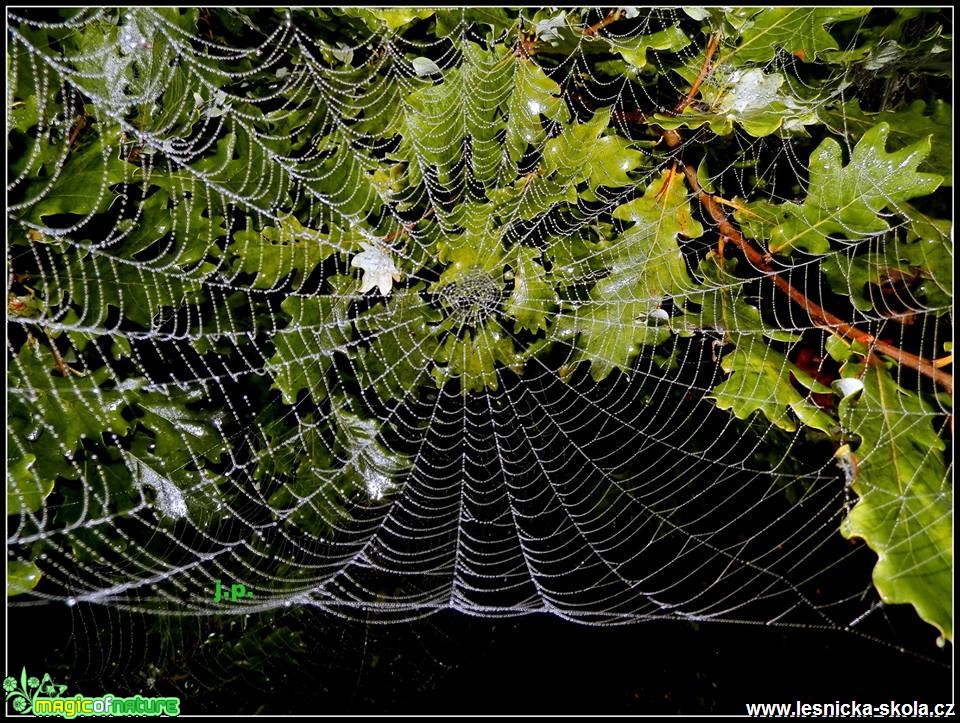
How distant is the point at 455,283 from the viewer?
2498 millimetres

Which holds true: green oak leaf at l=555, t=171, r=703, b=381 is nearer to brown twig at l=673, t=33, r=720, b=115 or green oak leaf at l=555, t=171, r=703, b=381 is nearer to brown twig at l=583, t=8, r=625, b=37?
brown twig at l=673, t=33, r=720, b=115

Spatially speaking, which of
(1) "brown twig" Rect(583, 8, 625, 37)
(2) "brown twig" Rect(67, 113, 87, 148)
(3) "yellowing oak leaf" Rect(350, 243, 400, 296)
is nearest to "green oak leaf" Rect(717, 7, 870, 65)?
(1) "brown twig" Rect(583, 8, 625, 37)

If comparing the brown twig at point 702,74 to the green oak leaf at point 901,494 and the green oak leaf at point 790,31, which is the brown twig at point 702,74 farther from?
the green oak leaf at point 901,494

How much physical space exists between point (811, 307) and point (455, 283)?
→ 4.20 feet

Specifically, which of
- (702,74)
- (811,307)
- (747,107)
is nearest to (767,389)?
(811,307)

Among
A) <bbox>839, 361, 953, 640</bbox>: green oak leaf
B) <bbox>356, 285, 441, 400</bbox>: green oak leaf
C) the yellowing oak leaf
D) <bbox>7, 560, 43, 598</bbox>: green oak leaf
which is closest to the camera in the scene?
<bbox>839, 361, 953, 640</bbox>: green oak leaf

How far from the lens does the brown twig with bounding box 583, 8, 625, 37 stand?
5.51 ft

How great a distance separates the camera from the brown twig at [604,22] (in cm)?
168

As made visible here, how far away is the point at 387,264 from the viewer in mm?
2035

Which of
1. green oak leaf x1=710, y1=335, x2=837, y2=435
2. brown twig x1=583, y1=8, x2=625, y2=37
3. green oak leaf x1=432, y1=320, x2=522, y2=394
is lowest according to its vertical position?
green oak leaf x1=710, y1=335, x2=837, y2=435

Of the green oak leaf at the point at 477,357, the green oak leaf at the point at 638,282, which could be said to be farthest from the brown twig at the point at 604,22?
the green oak leaf at the point at 477,357

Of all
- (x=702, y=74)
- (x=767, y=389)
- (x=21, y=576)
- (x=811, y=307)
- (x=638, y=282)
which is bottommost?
(x=21, y=576)

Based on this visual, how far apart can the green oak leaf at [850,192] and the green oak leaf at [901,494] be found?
15.0 inches

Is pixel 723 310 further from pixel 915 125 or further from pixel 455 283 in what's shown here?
pixel 455 283
